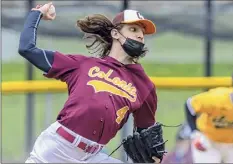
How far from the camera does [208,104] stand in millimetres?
4137

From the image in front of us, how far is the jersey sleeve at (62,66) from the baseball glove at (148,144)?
1.94 feet

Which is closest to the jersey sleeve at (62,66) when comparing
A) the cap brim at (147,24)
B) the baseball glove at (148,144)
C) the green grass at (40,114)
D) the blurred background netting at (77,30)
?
the cap brim at (147,24)

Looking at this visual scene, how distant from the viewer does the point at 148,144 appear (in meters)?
4.53

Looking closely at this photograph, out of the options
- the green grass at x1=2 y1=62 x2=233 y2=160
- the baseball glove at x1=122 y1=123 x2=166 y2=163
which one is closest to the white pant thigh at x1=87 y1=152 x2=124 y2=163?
the baseball glove at x1=122 y1=123 x2=166 y2=163

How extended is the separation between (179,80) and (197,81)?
14 cm

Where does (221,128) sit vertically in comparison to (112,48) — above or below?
below

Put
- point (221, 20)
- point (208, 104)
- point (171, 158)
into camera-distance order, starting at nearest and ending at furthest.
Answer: point (208, 104) → point (171, 158) → point (221, 20)

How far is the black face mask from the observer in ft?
14.4

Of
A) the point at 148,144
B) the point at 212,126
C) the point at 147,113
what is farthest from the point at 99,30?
the point at 212,126

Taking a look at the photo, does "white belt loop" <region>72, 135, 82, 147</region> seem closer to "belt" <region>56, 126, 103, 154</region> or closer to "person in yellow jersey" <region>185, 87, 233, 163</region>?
"belt" <region>56, 126, 103, 154</region>

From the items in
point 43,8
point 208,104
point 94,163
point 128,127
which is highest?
point 43,8

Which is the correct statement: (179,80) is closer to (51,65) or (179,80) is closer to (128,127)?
(128,127)

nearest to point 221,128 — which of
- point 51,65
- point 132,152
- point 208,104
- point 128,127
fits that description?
point 208,104

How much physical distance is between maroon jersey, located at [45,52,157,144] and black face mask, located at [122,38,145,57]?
7cm
